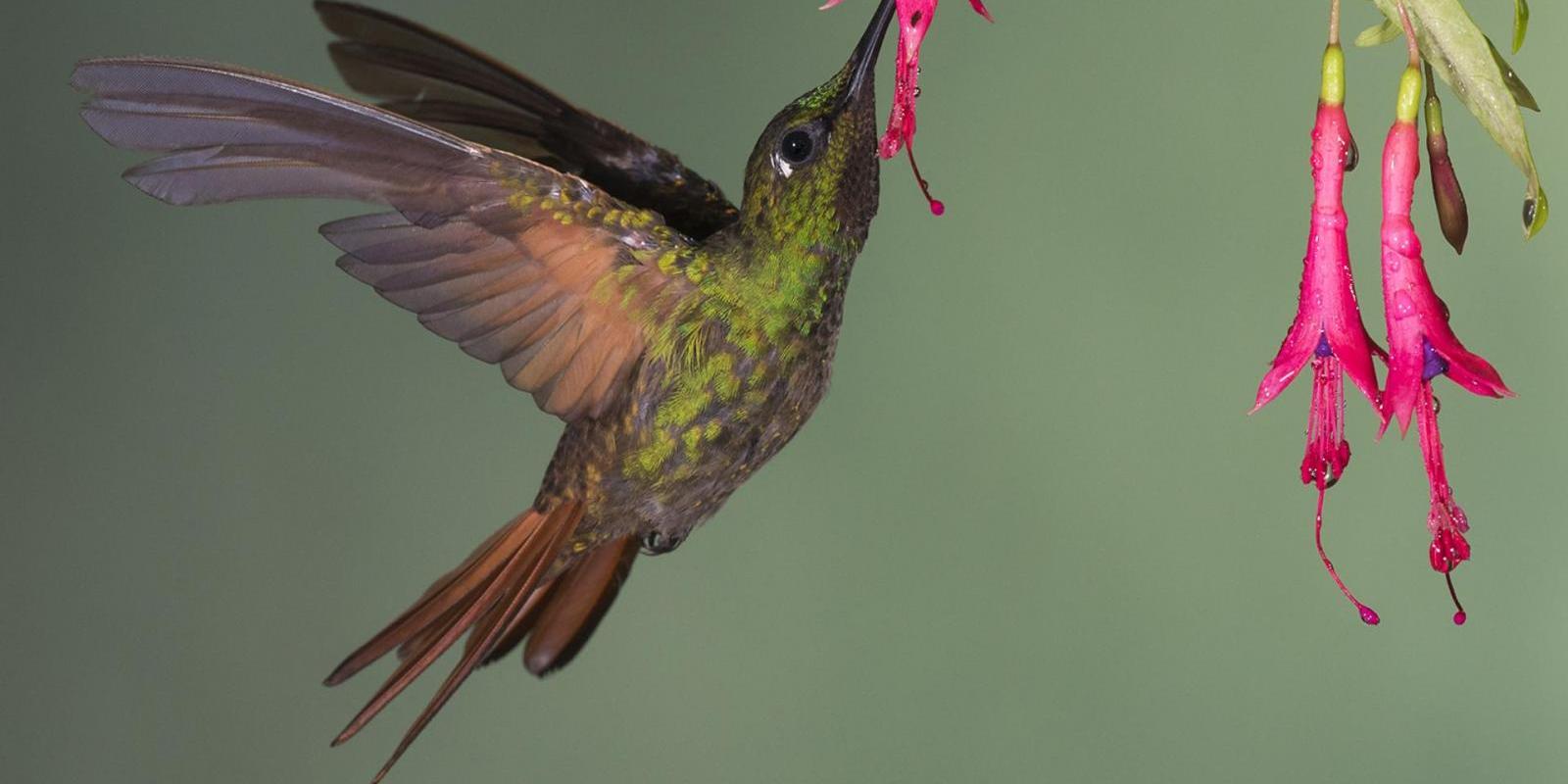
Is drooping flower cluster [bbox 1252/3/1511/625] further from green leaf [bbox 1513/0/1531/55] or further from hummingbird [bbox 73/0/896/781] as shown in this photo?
hummingbird [bbox 73/0/896/781]

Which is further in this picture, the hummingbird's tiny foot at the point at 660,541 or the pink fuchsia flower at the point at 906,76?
the hummingbird's tiny foot at the point at 660,541

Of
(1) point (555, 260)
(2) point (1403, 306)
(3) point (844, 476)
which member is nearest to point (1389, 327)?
(2) point (1403, 306)

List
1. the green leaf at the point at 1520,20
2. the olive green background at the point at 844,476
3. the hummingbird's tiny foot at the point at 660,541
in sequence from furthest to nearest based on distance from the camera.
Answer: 1. the olive green background at the point at 844,476
2. the hummingbird's tiny foot at the point at 660,541
3. the green leaf at the point at 1520,20

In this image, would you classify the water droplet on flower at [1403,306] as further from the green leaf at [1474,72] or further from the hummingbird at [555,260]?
the hummingbird at [555,260]

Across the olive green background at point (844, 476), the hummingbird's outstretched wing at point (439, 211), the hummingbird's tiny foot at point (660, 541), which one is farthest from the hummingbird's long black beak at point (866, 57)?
the olive green background at point (844, 476)

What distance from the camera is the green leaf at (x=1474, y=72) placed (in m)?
0.41

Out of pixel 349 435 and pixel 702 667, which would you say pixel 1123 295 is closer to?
pixel 702 667

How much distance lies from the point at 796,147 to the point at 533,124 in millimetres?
228

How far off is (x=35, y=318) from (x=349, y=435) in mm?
289

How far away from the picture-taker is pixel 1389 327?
0.46 m

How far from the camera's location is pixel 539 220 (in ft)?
1.92

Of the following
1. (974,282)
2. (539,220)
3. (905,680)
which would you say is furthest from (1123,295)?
(539,220)

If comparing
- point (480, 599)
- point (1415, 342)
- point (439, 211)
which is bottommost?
point (480, 599)

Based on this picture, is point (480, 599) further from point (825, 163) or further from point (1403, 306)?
point (1403, 306)
